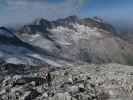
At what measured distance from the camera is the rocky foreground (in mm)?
62062

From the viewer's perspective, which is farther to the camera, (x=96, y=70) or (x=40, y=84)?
(x=96, y=70)

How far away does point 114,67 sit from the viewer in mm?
83688

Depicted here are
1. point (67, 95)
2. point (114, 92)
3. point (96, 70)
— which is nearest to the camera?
point (67, 95)

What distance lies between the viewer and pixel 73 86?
214ft

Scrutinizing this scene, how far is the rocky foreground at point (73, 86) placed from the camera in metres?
62.1

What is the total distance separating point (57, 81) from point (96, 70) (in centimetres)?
1344

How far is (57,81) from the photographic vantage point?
70.4m

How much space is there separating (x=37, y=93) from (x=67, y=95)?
21.2 ft

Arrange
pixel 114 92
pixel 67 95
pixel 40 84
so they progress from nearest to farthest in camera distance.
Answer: pixel 67 95 → pixel 114 92 → pixel 40 84

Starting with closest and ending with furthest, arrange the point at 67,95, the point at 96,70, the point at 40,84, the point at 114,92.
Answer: the point at 67,95, the point at 114,92, the point at 40,84, the point at 96,70

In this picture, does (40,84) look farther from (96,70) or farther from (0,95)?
(96,70)

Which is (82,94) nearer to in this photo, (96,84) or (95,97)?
(95,97)

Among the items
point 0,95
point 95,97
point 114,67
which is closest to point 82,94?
point 95,97

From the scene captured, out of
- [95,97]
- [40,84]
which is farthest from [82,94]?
[40,84]
